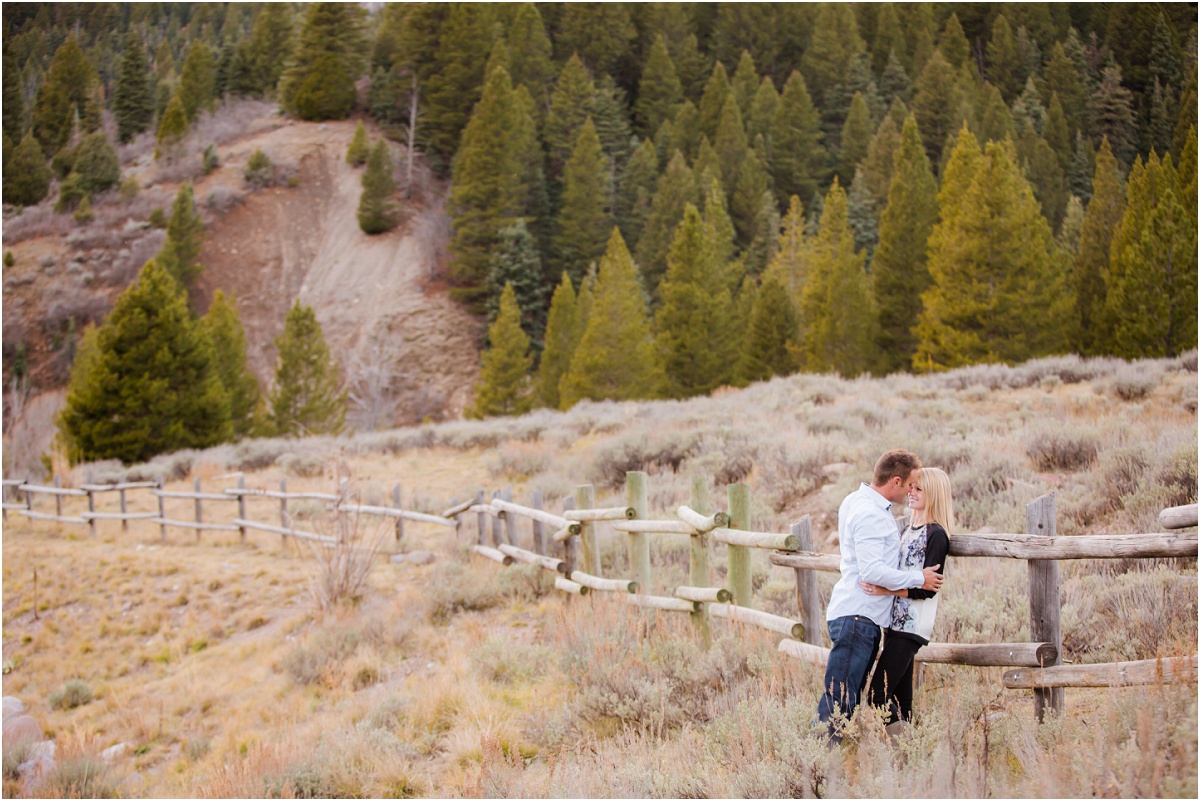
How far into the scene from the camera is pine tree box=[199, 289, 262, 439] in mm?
29469

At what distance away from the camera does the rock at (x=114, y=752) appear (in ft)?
22.8

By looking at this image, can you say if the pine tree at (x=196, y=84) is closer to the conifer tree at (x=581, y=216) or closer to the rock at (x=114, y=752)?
the conifer tree at (x=581, y=216)

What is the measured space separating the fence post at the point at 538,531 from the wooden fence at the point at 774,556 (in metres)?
0.01

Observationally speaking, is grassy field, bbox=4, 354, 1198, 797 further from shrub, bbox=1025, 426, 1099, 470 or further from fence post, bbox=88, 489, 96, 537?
fence post, bbox=88, 489, 96, 537

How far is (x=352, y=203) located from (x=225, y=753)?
2066 inches

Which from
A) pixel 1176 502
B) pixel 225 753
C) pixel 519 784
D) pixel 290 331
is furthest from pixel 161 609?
pixel 290 331

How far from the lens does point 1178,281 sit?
75.2 feet

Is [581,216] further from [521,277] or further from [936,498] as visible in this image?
[936,498]

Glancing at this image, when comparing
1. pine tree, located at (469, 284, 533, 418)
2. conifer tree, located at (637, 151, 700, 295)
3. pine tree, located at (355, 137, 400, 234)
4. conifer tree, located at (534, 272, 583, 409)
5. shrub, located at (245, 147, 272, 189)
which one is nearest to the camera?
pine tree, located at (469, 284, 533, 418)

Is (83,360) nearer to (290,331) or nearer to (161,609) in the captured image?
(290,331)

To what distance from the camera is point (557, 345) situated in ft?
118

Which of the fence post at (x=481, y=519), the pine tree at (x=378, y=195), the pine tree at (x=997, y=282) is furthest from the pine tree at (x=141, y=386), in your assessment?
the pine tree at (x=378, y=195)

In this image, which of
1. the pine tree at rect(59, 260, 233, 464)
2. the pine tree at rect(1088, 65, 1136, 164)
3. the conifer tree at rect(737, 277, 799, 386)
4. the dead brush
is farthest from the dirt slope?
the pine tree at rect(1088, 65, 1136, 164)

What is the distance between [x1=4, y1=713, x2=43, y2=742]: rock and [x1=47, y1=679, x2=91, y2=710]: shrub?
905 millimetres
